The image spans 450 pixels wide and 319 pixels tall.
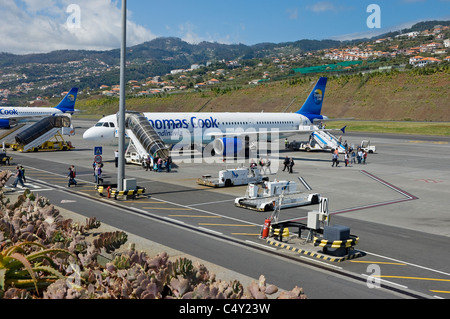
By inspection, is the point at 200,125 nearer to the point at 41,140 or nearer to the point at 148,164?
the point at 148,164

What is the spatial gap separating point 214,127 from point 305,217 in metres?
28.5

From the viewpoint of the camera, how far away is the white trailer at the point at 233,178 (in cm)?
3240

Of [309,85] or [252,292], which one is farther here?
[309,85]

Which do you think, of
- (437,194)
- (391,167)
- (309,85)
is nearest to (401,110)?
(309,85)

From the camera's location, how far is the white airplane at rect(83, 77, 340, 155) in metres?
44.3

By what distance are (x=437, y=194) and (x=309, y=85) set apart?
12636cm

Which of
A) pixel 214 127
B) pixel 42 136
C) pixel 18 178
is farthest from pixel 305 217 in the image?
pixel 42 136

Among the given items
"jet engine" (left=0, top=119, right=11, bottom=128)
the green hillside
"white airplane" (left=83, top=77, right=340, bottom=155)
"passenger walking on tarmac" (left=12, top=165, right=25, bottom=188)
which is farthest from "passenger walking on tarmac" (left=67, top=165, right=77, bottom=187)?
the green hillside

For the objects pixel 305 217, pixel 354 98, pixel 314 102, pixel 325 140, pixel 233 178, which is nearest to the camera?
pixel 305 217

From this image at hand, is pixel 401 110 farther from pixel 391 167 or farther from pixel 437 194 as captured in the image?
pixel 437 194

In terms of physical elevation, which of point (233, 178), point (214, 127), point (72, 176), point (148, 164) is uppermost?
point (214, 127)

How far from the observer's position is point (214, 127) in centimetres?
5050

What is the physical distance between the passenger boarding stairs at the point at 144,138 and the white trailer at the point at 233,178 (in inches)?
339

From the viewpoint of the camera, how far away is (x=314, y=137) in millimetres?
58375
